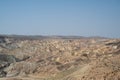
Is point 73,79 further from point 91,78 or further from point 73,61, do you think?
point 73,61

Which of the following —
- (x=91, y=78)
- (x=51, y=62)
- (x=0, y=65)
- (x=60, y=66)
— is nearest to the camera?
(x=91, y=78)

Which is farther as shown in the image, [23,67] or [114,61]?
[23,67]

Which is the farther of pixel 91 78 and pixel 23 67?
pixel 23 67

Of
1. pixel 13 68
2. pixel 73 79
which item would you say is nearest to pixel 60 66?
pixel 13 68

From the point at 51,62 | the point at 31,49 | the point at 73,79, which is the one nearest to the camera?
the point at 73,79

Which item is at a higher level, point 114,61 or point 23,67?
point 114,61

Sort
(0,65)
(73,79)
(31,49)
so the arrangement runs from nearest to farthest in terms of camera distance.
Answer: (73,79) → (0,65) → (31,49)

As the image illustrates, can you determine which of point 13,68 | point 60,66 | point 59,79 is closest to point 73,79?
point 59,79

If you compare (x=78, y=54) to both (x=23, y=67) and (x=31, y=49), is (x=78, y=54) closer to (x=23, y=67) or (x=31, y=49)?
(x=23, y=67)

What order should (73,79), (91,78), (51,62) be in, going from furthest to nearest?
(51,62)
(73,79)
(91,78)
